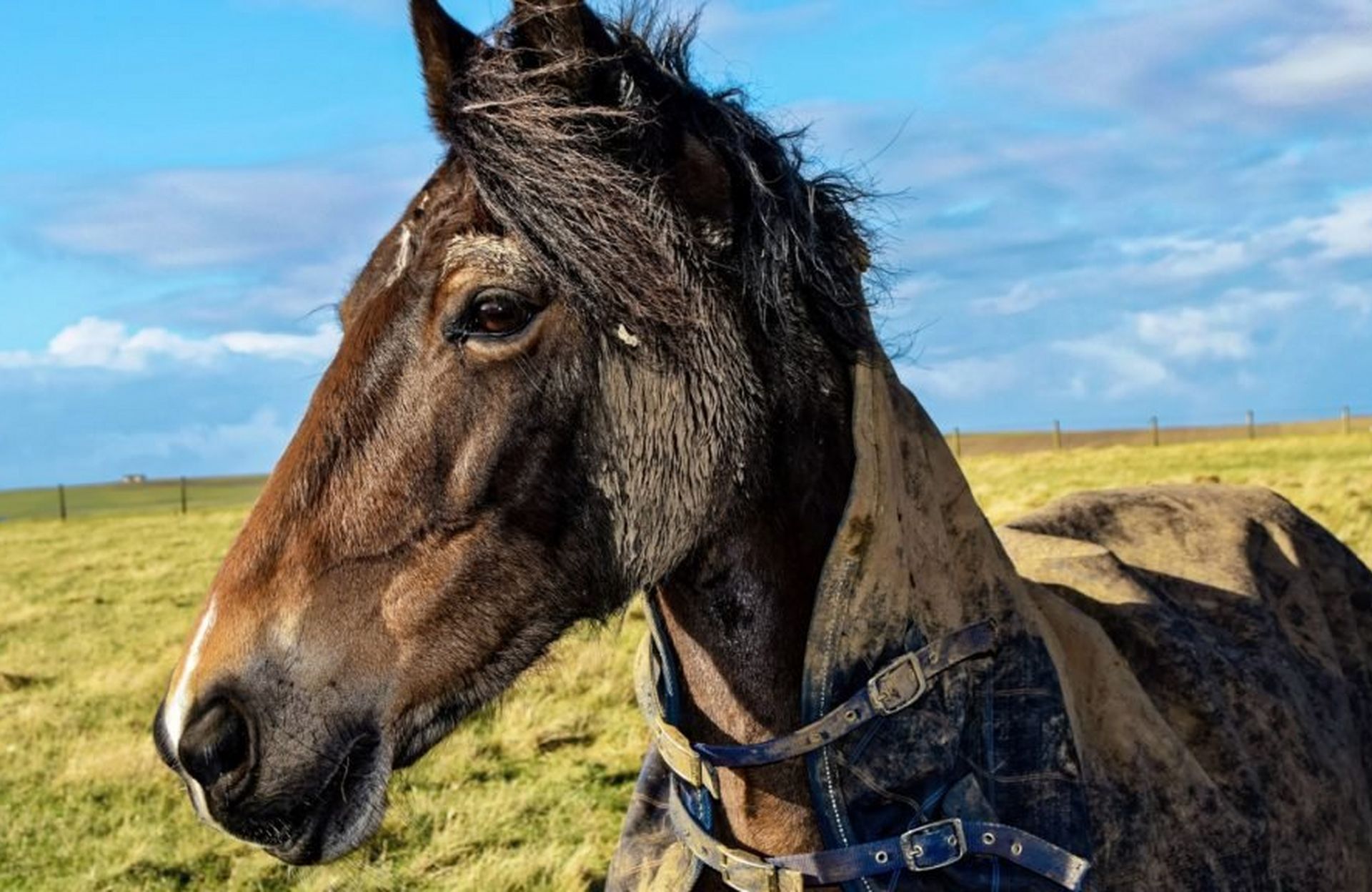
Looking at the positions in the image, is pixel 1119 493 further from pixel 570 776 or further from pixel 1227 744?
pixel 570 776

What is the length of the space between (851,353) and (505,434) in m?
0.76

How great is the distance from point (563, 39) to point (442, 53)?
0.26 m

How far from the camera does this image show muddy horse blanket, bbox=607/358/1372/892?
8.14ft

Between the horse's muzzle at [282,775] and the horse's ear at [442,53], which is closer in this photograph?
the horse's muzzle at [282,775]

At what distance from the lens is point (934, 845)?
8.01 feet

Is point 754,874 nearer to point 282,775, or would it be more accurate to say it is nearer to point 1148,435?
point 282,775

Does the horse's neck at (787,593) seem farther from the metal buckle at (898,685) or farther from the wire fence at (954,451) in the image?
the wire fence at (954,451)

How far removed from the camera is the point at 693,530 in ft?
8.14

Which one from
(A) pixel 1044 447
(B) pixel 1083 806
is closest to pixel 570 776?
(B) pixel 1083 806

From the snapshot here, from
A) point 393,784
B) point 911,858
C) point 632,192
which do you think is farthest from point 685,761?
point 393,784

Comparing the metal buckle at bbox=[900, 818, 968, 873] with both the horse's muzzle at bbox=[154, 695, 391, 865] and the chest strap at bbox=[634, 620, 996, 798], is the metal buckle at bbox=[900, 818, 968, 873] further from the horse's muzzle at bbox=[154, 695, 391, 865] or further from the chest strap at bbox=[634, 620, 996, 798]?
the horse's muzzle at bbox=[154, 695, 391, 865]

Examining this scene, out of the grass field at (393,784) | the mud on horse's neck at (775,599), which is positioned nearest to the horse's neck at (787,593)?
the mud on horse's neck at (775,599)

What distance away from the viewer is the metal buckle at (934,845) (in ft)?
8.00

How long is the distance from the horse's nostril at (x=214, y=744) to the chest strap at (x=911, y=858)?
101 cm
